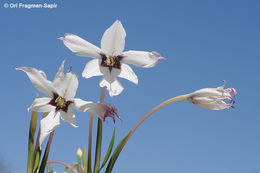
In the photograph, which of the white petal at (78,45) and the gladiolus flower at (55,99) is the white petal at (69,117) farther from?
the white petal at (78,45)

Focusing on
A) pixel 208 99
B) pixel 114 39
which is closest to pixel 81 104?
pixel 114 39

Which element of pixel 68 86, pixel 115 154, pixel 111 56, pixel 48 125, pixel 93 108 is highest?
pixel 111 56

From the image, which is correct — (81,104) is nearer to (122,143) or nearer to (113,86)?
(113,86)

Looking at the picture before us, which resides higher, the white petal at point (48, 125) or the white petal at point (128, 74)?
the white petal at point (128, 74)

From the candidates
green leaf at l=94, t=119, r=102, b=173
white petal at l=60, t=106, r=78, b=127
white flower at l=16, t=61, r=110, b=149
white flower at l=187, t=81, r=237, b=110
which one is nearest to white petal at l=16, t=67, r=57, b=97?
white flower at l=16, t=61, r=110, b=149

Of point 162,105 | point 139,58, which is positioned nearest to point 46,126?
point 139,58

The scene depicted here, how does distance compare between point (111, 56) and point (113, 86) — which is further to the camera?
point (111, 56)

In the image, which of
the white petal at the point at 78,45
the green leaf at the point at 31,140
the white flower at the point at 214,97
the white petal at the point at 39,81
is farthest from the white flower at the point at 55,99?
the white flower at the point at 214,97
